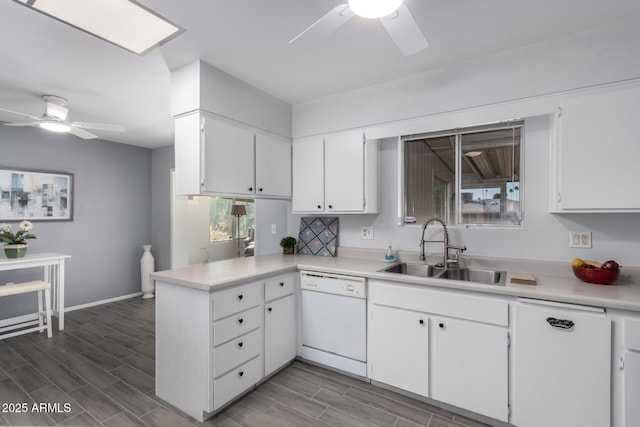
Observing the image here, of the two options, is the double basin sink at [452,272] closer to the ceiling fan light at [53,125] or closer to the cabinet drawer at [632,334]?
the cabinet drawer at [632,334]

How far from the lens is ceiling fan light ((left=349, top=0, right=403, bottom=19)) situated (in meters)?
1.30

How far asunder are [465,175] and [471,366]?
147 cm

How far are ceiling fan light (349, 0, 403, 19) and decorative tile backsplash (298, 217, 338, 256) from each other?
205cm

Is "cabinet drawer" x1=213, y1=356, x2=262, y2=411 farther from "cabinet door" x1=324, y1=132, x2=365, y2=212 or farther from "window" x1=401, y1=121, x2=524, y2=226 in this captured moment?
"window" x1=401, y1=121, x2=524, y2=226

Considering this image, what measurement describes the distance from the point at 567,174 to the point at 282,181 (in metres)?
2.25

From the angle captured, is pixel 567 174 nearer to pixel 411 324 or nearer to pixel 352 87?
pixel 411 324

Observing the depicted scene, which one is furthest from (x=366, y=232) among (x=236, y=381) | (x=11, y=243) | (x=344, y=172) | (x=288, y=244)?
(x=11, y=243)

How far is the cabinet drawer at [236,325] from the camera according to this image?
1.98 meters

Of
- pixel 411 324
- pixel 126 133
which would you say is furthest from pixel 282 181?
pixel 126 133

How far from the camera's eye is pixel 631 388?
1.53 m

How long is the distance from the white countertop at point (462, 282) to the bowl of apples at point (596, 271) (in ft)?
0.13

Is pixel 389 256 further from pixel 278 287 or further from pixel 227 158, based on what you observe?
pixel 227 158

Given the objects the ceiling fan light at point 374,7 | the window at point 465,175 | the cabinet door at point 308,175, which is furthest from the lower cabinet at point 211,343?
the ceiling fan light at point 374,7

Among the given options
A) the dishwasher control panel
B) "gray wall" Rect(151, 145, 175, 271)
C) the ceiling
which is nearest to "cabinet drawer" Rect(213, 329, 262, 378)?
the dishwasher control panel
